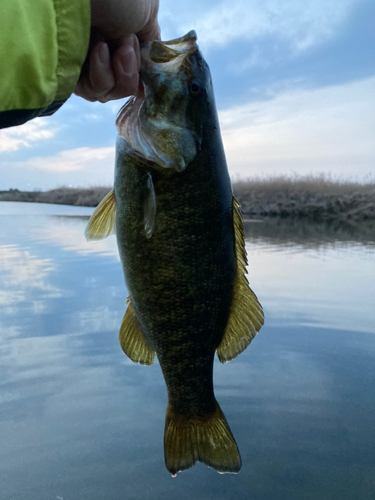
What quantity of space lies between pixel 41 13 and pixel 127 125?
0.66 metres

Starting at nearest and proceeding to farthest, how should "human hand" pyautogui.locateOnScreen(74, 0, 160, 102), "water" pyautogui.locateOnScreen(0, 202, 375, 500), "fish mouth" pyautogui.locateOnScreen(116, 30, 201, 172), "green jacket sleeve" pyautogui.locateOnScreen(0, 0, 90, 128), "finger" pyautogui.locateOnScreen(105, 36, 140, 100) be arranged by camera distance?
"green jacket sleeve" pyautogui.locateOnScreen(0, 0, 90, 128), "human hand" pyautogui.locateOnScreen(74, 0, 160, 102), "finger" pyautogui.locateOnScreen(105, 36, 140, 100), "fish mouth" pyautogui.locateOnScreen(116, 30, 201, 172), "water" pyautogui.locateOnScreen(0, 202, 375, 500)

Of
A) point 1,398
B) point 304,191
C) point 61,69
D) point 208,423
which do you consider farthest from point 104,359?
point 304,191

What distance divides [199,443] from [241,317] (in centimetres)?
61

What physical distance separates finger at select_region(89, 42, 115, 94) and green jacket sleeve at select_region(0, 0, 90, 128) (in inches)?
13.3

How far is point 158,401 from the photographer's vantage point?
3.81 m

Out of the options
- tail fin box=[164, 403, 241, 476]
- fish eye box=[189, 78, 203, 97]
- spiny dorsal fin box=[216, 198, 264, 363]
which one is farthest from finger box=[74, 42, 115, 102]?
tail fin box=[164, 403, 241, 476]

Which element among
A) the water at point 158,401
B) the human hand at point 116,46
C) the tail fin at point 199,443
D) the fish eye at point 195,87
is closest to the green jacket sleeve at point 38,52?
the human hand at point 116,46

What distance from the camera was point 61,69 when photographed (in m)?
Answer: 1.13

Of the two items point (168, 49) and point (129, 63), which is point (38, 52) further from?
point (168, 49)

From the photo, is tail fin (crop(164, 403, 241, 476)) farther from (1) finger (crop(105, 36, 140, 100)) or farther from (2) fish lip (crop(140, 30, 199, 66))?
(2) fish lip (crop(140, 30, 199, 66))

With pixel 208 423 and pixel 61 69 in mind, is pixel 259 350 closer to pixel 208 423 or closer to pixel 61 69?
pixel 208 423

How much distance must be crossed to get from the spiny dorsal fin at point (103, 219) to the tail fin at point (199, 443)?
89 cm

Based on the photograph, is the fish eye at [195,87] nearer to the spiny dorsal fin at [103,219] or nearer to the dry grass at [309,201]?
the spiny dorsal fin at [103,219]

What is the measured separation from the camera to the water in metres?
2.86
